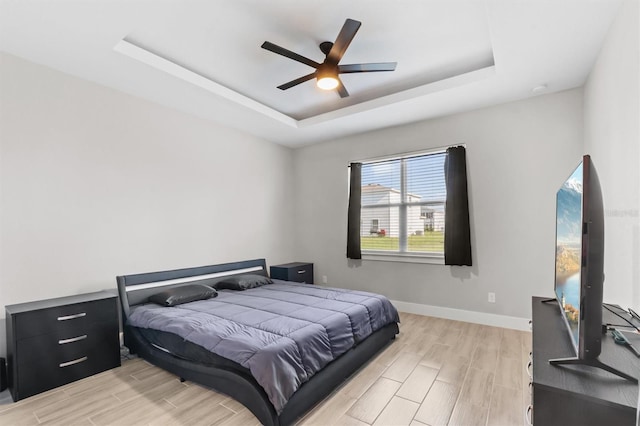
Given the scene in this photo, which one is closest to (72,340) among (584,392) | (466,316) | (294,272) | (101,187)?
(101,187)

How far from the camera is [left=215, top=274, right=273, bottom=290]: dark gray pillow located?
3859 mm

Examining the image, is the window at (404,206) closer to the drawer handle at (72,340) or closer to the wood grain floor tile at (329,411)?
the wood grain floor tile at (329,411)

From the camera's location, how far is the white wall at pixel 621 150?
184 centimetres

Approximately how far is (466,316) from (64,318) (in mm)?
4237

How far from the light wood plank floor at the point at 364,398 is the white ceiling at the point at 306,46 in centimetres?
270

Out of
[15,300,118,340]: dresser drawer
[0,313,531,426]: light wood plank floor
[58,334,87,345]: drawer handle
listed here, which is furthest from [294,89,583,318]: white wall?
[58,334,87,345]: drawer handle

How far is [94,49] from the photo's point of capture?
8.39ft

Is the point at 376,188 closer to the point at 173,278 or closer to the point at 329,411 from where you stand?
the point at 173,278

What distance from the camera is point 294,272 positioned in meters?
4.80

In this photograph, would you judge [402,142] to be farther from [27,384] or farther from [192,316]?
[27,384]

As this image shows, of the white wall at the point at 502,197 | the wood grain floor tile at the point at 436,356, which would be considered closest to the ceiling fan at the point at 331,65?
the white wall at the point at 502,197

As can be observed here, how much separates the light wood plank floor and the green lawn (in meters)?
1.51

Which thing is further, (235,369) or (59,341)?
(59,341)

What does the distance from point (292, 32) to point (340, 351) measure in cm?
266
